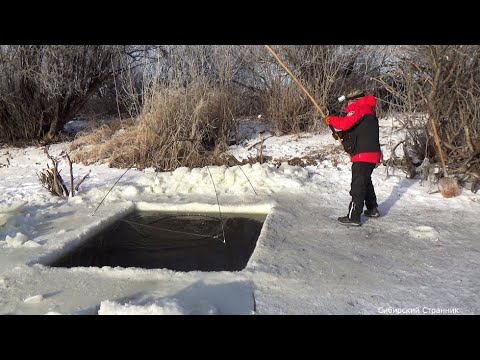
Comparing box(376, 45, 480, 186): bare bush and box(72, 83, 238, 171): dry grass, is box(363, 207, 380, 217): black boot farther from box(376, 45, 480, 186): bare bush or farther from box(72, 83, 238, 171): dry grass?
box(72, 83, 238, 171): dry grass

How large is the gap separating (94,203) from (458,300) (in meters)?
5.06

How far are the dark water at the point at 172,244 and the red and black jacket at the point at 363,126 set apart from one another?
1.64 m

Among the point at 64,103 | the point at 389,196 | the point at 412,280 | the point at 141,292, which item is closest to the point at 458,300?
the point at 412,280

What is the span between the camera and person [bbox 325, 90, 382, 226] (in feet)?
17.4

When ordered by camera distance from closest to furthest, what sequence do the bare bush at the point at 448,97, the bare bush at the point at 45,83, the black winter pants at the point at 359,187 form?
the black winter pants at the point at 359,187 → the bare bush at the point at 448,97 → the bare bush at the point at 45,83

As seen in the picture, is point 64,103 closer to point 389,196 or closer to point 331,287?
point 389,196

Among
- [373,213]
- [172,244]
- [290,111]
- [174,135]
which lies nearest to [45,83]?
[174,135]

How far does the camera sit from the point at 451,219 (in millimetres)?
5543

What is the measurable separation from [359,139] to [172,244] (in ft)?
8.69

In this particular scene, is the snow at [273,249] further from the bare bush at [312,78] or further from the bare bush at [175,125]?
the bare bush at [312,78]

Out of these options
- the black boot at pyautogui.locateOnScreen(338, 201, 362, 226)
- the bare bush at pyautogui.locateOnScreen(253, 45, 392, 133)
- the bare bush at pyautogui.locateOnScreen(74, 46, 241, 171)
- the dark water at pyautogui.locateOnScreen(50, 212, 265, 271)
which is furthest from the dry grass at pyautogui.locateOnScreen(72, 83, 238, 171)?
the black boot at pyautogui.locateOnScreen(338, 201, 362, 226)

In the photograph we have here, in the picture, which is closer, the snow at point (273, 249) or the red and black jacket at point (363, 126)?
the snow at point (273, 249)

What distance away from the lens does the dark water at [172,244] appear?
459cm

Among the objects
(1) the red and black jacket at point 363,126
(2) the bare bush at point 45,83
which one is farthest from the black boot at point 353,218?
(2) the bare bush at point 45,83
